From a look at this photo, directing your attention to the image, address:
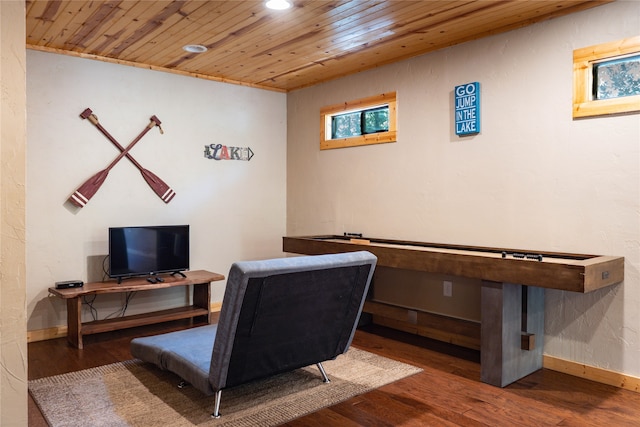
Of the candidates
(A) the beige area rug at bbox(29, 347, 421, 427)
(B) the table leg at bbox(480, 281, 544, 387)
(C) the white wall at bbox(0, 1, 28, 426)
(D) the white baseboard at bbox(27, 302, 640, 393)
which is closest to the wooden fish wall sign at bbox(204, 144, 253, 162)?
(A) the beige area rug at bbox(29, 347, 421, 427)

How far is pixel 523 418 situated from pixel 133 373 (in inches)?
101

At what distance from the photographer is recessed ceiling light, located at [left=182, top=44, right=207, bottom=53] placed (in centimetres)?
430

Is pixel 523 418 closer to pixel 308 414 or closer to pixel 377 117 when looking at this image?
pixel 308 414

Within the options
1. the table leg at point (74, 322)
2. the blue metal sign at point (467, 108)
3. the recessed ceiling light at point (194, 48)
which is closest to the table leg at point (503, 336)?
the blue metal sign at point (467, 108)

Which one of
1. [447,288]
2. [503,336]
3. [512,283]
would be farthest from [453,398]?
[447,288]

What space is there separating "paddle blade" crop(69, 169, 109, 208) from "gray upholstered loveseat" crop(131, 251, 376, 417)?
1892 millimetres

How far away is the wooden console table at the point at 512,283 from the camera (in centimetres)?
292

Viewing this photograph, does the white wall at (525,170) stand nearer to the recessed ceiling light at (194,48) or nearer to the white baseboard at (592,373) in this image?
the white baseboard at (592,373)

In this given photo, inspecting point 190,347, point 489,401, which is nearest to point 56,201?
point 190,347

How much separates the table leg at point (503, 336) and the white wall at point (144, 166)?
3106 mm

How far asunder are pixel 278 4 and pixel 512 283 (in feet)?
7.88

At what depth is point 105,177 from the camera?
4668mm

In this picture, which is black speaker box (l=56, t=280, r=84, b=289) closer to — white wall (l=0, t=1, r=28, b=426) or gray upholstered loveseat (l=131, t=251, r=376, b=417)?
gray upholstered loveseat (l=131, t=251, r=376, b=417)

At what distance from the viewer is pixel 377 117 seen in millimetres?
5004
